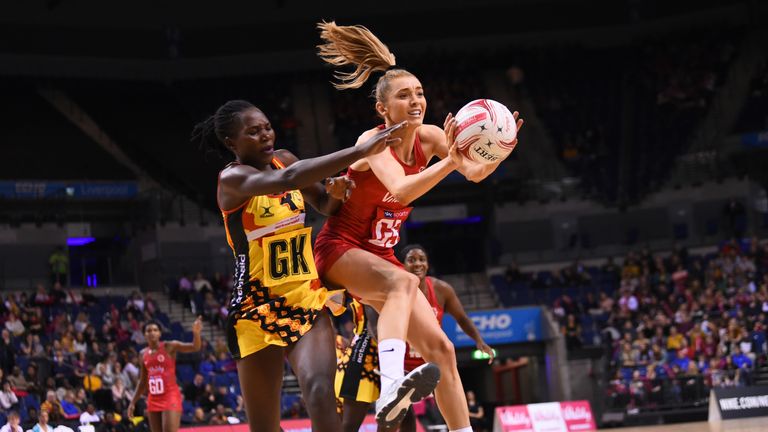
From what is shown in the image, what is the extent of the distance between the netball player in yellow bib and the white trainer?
0.28 meters

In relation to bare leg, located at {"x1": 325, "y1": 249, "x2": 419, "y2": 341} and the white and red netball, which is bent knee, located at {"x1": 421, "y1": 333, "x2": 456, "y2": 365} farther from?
the white and red netball

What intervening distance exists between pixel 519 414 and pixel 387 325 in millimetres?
13413

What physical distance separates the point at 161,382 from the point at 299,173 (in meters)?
8.40

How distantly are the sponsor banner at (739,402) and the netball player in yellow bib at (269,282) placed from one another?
14896 millimetres

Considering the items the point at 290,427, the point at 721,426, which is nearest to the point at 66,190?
the point at 290,427

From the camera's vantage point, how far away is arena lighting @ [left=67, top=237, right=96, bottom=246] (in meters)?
29.2

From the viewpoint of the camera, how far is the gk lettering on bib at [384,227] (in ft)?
21.9

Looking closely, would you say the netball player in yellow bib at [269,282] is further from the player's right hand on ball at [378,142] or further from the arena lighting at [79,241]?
the arena lighting at [79,241]

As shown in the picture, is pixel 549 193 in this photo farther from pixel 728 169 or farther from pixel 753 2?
pixel 753 2

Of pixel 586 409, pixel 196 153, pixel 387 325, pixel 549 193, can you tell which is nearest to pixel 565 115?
pixel 549 193

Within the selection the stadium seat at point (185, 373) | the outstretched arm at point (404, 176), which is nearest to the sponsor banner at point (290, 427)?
the stadium seat at point (185, 373)

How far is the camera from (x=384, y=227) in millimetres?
6695

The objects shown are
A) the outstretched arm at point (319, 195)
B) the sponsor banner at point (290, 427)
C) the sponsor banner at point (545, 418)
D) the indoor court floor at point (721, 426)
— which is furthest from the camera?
the sponsor banner at point (545, 418)

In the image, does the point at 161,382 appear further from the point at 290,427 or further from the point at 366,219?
the point at 366,219
